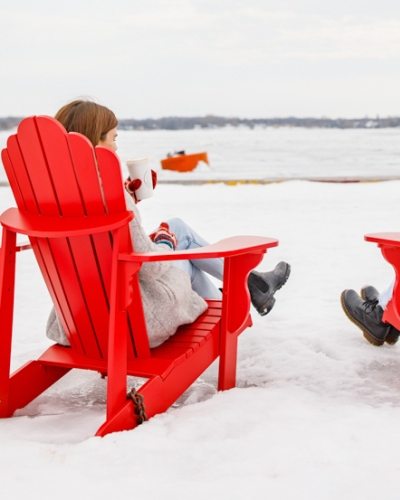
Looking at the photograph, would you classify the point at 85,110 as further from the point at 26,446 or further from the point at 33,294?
the point at 33,294

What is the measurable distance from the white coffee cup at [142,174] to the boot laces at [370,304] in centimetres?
139

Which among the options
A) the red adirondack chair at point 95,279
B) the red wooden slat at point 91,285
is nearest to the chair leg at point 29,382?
the red adirondack chair at point 95,279

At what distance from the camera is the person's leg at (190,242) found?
113 inches

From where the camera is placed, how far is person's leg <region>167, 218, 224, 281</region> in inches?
113

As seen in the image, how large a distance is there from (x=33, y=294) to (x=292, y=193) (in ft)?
18.0

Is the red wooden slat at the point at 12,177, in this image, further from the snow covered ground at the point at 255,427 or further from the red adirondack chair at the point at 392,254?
the red adirondack chair at the point at 392,254

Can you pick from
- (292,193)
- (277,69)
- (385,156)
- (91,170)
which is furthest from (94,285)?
(277,69)

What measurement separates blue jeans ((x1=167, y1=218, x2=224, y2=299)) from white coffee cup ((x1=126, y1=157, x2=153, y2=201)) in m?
0.54

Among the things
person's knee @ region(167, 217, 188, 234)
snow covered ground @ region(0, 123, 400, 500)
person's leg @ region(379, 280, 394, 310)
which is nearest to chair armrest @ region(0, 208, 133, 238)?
snow covered ground @ region(0, 123, 400, 500)

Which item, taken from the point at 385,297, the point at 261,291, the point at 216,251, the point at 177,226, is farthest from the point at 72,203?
the point at 385,297

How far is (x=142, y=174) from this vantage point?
231 cm

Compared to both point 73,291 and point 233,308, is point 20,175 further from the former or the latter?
point 233,308

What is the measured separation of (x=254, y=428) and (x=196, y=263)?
3.65 feet

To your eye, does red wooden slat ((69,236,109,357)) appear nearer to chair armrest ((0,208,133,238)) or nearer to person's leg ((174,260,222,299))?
chair armrest ((0,208,133,238))
